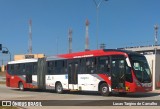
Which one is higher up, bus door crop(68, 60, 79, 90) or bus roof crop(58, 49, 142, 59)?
bus roof crop(58, 49, 142, 59)

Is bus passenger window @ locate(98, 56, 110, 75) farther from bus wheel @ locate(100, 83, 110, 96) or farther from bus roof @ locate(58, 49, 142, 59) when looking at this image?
bus wheel @ locate(100, 83, 110, 96)

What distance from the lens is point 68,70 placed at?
92.9 feet

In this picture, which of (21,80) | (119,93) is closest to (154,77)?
(119,93)

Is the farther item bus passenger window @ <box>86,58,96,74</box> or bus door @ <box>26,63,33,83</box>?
bus door @ <box>26,63,33,83</box>

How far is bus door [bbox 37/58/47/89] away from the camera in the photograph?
3106 cm

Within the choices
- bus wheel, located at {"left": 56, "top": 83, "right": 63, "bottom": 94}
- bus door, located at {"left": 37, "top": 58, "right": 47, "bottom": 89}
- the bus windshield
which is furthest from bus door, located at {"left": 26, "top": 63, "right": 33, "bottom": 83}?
the bus windshield

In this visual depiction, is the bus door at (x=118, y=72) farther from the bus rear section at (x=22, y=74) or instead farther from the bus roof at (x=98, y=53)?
the bus rear section at (x=22, y=74)

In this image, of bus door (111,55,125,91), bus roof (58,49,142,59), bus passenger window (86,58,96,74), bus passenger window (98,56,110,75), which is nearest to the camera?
bus door (111,55,125,91)

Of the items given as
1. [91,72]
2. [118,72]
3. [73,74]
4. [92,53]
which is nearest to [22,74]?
[73,74]

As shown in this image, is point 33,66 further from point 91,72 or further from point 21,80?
point 91,72

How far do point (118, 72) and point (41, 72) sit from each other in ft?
30.4

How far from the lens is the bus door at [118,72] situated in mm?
23844

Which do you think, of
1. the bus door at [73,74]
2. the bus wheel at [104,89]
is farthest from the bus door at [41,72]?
the bus wheel at [104,89]

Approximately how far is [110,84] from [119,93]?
66.6 inches
